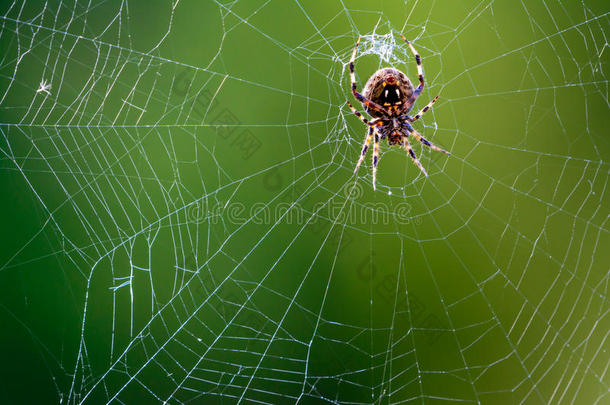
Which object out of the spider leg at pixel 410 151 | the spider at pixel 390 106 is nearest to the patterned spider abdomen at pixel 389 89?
the spider at pixel 390 106

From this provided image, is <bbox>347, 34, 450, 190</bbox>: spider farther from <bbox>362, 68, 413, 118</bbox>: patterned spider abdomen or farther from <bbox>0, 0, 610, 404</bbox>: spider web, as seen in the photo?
<bbox>0, 0, 610, 404</bbox>: spider web

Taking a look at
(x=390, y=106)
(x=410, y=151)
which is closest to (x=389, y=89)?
(x=390, y=106)

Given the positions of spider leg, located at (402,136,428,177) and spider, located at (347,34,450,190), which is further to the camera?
spider leg, located at (402,136,428,177)

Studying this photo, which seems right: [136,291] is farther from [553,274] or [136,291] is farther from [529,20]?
[529,20]

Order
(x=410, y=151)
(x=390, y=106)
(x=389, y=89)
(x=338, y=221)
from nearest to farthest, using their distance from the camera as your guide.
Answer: (x=389, y=89) → (x=390, y=106) → (x=410, y=151) → (x=338, y=221)

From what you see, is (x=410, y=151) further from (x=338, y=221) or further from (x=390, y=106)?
(x=338, y=221)

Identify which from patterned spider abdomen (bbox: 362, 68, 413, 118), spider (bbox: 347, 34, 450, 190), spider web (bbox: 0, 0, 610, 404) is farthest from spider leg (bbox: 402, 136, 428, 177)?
patterned spider abdomen (bbox: 362, 68, 413, 118)

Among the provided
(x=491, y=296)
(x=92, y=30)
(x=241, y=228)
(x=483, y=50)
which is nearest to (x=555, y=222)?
(x=491, y=296)
